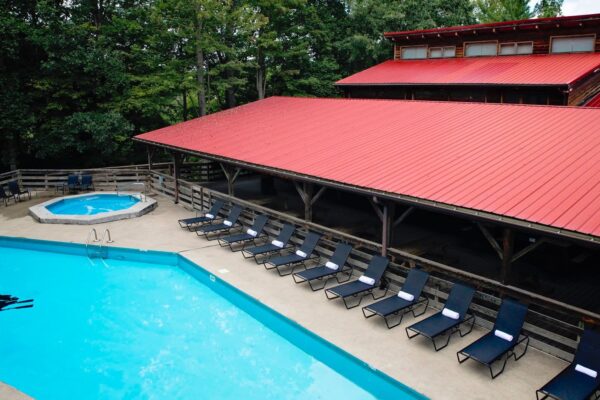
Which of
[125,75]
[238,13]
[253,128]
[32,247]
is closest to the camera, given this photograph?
[32,247]

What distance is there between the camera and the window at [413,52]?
23000mm

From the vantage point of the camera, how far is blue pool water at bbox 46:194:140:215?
17.2 metres

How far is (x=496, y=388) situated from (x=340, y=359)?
2.34 m

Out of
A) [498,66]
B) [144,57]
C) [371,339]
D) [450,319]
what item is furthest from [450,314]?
[144,57]

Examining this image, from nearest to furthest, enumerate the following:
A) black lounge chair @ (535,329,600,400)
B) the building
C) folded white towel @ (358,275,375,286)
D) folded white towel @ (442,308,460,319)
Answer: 1. black lounge chair @ (535,329,600,400)
2. folded white towel @ (442,308,460,319)
3. folded white towel @ (358,275,375,286)
4. the building

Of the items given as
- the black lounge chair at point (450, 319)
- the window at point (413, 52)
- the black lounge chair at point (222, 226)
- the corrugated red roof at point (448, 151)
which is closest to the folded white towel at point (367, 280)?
the black lounge chair at point (450, 319)

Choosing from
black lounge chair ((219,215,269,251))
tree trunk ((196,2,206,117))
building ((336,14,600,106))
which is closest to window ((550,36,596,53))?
building ((336,14,600,106))

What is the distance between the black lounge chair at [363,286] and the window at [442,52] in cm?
1579

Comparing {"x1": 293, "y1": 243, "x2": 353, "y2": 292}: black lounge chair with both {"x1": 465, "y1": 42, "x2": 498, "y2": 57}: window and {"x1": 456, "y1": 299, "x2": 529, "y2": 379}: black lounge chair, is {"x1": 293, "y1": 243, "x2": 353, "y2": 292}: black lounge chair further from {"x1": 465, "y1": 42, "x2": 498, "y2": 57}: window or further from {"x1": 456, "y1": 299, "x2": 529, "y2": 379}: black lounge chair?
{"x1": 465, "y1": 42, "x2": 498, "y2": 57}: window

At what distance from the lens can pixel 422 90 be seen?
20422 millimetres

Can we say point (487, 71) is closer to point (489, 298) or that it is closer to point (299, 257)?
point (299, 257)

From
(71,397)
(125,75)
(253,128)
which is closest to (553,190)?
(71,397)

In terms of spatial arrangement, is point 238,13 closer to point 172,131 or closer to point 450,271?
point 172,131

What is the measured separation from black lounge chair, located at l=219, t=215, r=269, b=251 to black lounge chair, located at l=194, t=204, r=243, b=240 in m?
0.45
